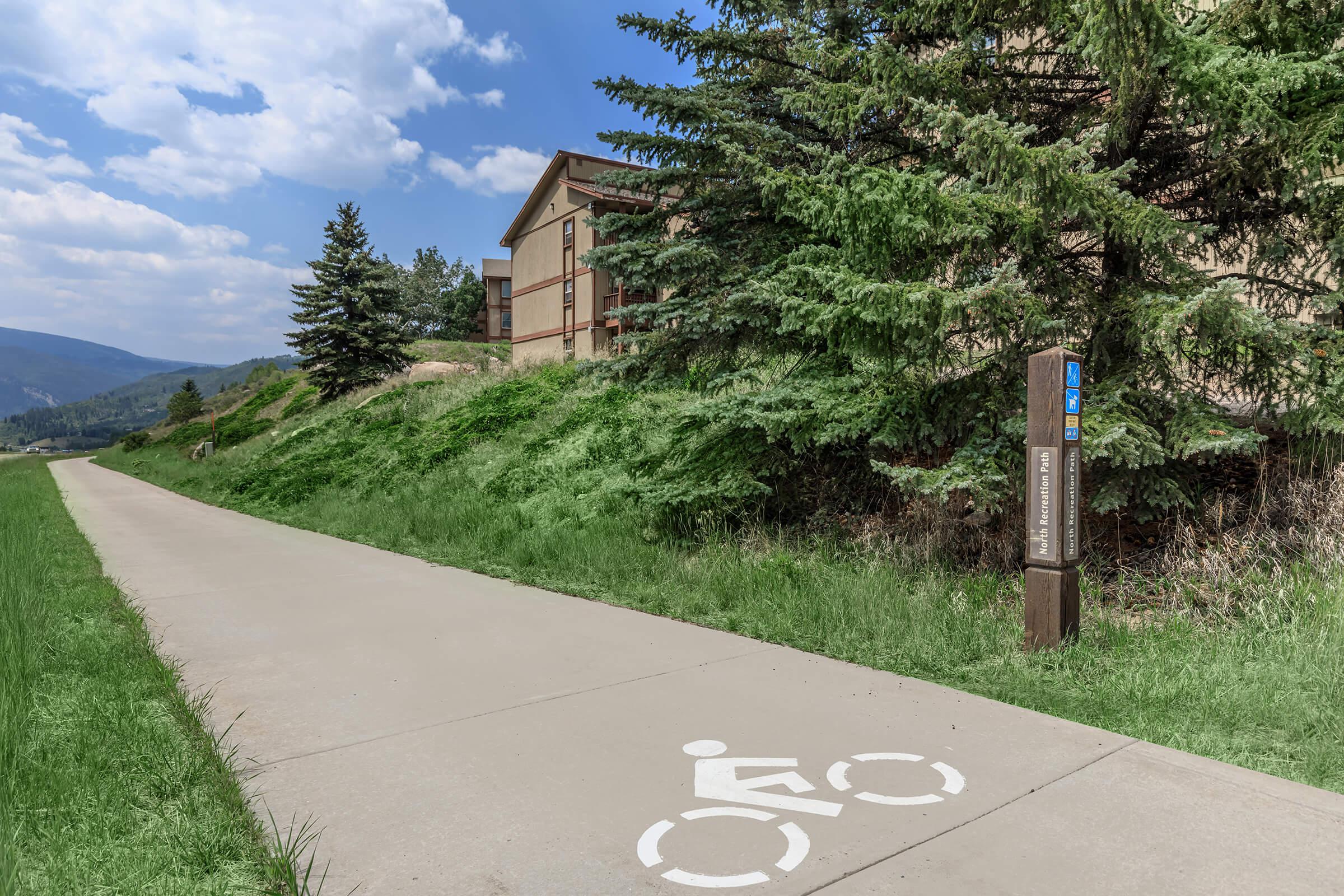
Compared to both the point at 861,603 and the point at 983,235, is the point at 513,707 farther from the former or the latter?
the point at 983,235

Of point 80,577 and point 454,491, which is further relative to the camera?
point 454,491

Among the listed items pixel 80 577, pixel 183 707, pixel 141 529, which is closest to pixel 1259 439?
pixel 183 707

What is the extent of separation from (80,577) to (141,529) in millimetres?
6254

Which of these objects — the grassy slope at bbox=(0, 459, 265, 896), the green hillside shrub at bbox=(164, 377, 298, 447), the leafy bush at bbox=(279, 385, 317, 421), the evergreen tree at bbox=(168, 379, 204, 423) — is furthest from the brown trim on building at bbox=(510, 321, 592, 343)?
the evergreen tree at bbox=(168, 379, 204, 423)

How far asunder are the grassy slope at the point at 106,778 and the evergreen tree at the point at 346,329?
31208mm

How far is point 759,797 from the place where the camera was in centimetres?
350

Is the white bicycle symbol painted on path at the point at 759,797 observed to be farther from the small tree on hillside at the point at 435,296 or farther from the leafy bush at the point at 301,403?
the small tree on hillside at the point at 435,296

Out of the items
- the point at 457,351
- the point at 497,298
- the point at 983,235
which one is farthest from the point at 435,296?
the point at 983,235

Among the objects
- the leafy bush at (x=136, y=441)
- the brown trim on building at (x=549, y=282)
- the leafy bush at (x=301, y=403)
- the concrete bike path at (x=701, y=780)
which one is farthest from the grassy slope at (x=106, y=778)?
the leafy bush at (x=136, y=441)

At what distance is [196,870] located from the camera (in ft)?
9.48

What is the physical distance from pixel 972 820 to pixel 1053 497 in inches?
106

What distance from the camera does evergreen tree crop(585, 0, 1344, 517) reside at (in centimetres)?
584

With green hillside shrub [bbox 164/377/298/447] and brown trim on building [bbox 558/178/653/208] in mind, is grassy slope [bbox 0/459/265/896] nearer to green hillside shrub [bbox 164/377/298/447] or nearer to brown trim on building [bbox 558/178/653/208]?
brown trim on building [bbox 558/178/653/208]

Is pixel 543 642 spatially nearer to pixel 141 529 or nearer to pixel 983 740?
pixel 983 740
